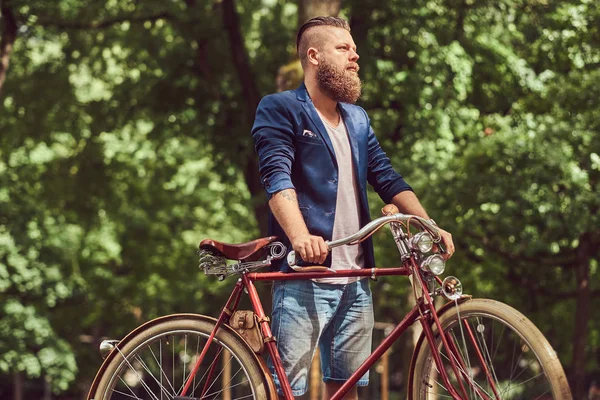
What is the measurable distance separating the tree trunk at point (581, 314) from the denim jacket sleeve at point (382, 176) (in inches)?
360

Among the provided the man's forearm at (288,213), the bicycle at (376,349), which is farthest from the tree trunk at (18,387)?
the man's forearm at (288,213)

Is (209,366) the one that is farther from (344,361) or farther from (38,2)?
(38,2)

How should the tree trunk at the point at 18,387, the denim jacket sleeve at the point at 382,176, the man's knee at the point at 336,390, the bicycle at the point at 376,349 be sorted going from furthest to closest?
the tree trunk at the point at 18,387, the denim jacket sleeve at the point at 382,176, the man's knee at the point at 336,390, the bicycle at the point at 376,349

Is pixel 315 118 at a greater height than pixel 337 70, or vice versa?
pixel 337 70

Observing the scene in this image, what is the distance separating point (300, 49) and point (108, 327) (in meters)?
27.3

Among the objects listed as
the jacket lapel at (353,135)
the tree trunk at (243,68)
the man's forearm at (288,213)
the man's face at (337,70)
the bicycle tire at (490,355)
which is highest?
the tree trunk at (243,68)

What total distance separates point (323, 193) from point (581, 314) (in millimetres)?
10260

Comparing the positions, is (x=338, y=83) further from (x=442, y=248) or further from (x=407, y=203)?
(x=442, y=248)

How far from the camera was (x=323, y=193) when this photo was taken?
3.98m

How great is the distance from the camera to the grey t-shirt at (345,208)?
4.01 m

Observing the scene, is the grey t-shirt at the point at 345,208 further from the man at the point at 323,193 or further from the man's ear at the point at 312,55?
the man's ear at the point at 312,55

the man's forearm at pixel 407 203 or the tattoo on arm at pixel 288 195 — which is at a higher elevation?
the tattoo on arm at pixel 288 195

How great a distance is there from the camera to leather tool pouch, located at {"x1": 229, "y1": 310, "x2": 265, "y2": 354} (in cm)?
390

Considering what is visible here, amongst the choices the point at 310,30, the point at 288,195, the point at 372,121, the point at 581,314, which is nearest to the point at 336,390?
the point at 288,195
